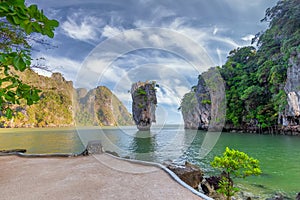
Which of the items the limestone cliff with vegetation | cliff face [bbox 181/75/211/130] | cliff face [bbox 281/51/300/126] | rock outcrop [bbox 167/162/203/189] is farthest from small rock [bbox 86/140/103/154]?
cliff face [bbox 181/75/211/130]

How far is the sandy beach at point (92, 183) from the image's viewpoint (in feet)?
7.85

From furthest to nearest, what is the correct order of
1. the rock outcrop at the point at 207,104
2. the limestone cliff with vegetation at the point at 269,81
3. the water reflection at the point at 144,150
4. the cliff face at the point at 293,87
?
the rock outcrop at the point at 207,104
the limestone cliff with vegetation at the point at 269,81
the cliff face at the point at 293,87
the water reflection at the point at 144,150

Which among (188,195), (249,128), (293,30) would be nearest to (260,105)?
(249,128)

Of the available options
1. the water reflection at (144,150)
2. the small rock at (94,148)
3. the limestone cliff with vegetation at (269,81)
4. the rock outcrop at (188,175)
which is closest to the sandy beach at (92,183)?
the rock outcrop at (188,175)

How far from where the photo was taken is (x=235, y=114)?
30.0 meters

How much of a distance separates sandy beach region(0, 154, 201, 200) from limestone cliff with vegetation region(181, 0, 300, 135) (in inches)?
413

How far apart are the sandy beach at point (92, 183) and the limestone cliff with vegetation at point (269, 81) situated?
10485 millimetres

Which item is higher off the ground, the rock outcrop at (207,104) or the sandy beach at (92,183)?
the rock outcrop at (207,104)

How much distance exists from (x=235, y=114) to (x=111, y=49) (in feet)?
96.6

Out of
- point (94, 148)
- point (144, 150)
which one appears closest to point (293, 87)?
point (144, 150)

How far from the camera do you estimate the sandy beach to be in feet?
7.85

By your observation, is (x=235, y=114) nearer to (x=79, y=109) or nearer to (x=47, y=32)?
(x=79, y=109)

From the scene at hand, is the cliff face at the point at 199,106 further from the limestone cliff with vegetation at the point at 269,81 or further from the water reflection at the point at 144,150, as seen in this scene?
the water reflection at the point at 144,150

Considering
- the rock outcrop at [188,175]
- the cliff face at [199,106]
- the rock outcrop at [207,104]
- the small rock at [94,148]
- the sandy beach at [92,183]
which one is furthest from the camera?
the cliff face at [199,106]
